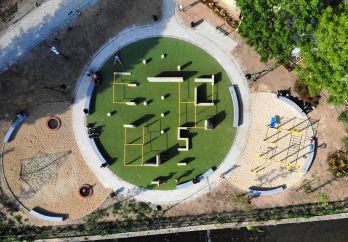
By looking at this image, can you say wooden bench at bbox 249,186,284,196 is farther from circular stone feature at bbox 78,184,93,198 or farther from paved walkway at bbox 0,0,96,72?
paved walkway at bbox 0,0,96,72

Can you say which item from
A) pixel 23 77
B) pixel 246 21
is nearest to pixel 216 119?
pixel 246 21

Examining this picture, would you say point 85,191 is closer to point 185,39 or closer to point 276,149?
point 185,39

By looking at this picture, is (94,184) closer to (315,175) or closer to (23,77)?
(23,77)

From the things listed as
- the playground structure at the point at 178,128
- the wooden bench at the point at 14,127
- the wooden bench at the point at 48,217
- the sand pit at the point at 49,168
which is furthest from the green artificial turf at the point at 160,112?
the wooden bench at the point at 48,217

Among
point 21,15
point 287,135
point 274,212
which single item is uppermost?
point 21,15

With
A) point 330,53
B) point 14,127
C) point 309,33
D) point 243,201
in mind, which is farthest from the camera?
point 14,127

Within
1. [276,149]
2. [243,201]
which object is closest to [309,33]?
[276,149]
